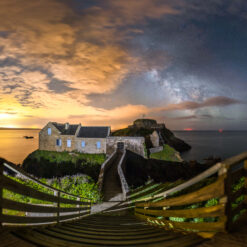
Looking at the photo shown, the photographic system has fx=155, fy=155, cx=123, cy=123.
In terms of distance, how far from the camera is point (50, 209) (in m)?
2.89

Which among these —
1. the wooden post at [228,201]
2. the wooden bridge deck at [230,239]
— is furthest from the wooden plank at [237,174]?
the wooden bridge deck at [230,239]

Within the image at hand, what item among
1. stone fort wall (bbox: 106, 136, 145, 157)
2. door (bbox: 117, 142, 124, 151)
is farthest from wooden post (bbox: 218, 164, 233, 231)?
door (bbox: 117, 142, 124, 151)

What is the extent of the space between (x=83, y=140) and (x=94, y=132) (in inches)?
108

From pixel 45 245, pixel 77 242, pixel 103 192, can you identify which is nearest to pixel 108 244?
pixel 77 242

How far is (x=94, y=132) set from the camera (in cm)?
3225

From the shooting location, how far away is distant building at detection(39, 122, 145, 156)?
3045cm

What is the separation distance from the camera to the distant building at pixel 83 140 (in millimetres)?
30453

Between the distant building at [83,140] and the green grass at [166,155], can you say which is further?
the green grass at [166,155]

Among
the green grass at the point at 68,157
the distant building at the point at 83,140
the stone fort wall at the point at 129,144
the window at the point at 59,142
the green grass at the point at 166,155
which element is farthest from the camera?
the green grass at the point at 166,155

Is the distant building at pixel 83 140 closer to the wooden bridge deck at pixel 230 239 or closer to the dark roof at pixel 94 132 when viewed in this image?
the dark roof at pixel 94 132

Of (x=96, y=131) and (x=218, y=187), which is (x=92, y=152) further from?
(x=218, y=187)

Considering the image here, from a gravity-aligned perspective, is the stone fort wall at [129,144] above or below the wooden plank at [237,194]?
below

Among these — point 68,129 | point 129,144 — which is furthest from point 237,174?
point 68,129

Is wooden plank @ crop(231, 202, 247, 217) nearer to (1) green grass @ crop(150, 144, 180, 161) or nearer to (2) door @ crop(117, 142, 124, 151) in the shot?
(2) door @ crop(117, 142, 124, 151)
